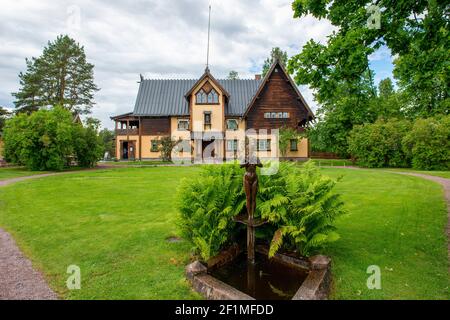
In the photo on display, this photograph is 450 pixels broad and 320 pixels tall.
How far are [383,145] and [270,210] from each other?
24502mm

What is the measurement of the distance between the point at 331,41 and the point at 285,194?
441 cm

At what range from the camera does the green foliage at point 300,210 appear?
15.4ft

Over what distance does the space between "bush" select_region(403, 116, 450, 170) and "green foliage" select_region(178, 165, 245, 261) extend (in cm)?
2352

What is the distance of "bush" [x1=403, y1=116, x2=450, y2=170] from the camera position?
2208cm

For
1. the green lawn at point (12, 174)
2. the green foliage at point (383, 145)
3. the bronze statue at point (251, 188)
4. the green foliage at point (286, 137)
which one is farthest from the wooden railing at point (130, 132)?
the bronze statue at point (251, 188)

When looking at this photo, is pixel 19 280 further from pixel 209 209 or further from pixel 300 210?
pixel 300 210

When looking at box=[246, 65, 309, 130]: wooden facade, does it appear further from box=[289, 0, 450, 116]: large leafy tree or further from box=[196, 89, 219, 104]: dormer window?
box=[289, 0, 450, 116]: large leafy tree

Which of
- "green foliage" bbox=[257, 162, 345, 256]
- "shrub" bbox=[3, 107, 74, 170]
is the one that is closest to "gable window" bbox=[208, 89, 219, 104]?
"shrub" bbox=[3, 107, 74, 170]

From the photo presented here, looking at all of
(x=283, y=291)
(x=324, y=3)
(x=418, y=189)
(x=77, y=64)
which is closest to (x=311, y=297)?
(x=283, y=291)

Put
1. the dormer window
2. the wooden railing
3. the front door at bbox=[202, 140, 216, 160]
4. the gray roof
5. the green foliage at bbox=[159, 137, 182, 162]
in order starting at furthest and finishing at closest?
the wooden railing
the gray roof
the front door at bbox=[202, 140, 216, 160]
the dormer window
the green foliage at bbox=[159, 137, 182, 162]

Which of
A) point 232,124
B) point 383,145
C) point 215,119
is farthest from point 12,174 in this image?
point 383,145

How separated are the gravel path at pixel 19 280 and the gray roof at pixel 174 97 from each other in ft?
94.4
